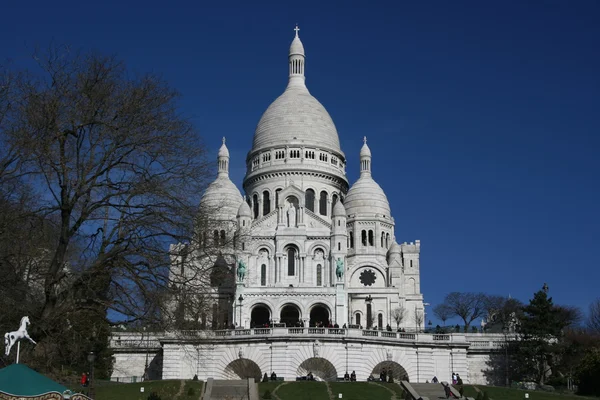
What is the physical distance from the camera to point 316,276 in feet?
285

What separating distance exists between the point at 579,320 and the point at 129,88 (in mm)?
95170

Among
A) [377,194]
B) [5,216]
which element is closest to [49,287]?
[5,216]

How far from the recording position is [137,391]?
51000 millimetres

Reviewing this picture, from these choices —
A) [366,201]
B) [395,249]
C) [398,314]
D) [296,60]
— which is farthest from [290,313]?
[296,60]

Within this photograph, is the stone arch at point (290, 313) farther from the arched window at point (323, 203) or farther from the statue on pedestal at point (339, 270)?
the arched window at point (323, 203)

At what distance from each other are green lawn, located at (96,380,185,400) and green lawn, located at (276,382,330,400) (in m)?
4.87

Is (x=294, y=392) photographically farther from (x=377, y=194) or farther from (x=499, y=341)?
(x=377, y=194)

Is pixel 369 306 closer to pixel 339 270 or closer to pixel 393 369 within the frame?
pixel 339 270

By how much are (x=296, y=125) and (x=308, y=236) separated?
1879 centimetres

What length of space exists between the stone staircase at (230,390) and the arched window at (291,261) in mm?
35029

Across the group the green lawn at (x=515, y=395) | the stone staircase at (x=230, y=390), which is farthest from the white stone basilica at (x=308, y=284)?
the green lawn at (x=515, y=395)

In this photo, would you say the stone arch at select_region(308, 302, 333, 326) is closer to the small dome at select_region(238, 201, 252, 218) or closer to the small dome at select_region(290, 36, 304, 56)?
the small dome at select_region(238, 201, 252, 218)

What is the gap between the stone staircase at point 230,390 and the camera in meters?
47.1

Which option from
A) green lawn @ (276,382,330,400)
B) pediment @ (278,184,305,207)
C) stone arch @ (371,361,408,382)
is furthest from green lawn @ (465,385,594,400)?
pediment @ (278,184,305,207)
